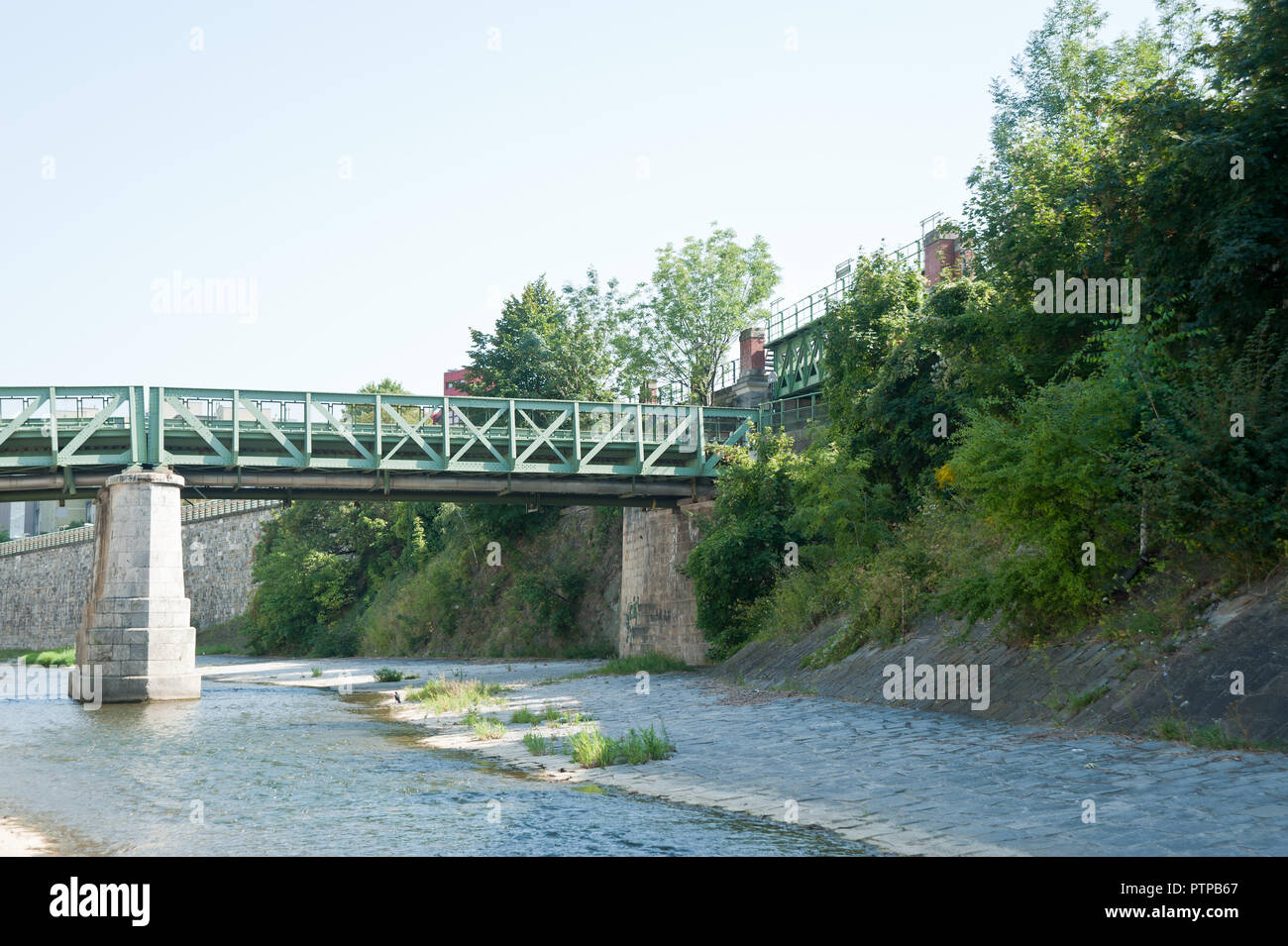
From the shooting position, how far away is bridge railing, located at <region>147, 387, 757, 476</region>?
31297mm

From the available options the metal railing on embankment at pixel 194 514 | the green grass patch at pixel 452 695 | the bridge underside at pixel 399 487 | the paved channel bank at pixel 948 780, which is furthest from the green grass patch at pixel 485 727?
the metal railing on embankment at pixel 194 514

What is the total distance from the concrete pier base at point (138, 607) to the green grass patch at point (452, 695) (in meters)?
7.25

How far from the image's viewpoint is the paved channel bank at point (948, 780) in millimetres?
7371

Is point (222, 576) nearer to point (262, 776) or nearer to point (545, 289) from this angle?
point (545, 289)

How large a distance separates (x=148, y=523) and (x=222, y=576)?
1805 inches

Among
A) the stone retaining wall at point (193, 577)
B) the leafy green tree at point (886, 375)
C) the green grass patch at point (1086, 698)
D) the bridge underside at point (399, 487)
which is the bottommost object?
the stone retaining wall at point (193, 577)

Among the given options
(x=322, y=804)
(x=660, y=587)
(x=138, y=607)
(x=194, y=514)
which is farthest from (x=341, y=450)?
(x=194, y=514)

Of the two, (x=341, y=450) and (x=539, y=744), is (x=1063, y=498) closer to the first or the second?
(x=539, y=744)

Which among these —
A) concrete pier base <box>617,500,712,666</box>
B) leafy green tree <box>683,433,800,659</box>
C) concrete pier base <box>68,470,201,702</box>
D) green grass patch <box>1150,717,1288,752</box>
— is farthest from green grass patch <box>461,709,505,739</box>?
concrete pier base <box>617,500,712,666</box>

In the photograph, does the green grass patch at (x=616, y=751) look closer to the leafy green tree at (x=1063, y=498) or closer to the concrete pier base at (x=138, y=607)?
the leafy green tree at (x=1063, y=498)

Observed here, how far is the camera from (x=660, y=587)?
36500mm

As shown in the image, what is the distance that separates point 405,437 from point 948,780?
2469cm

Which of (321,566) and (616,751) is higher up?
(616,751)
